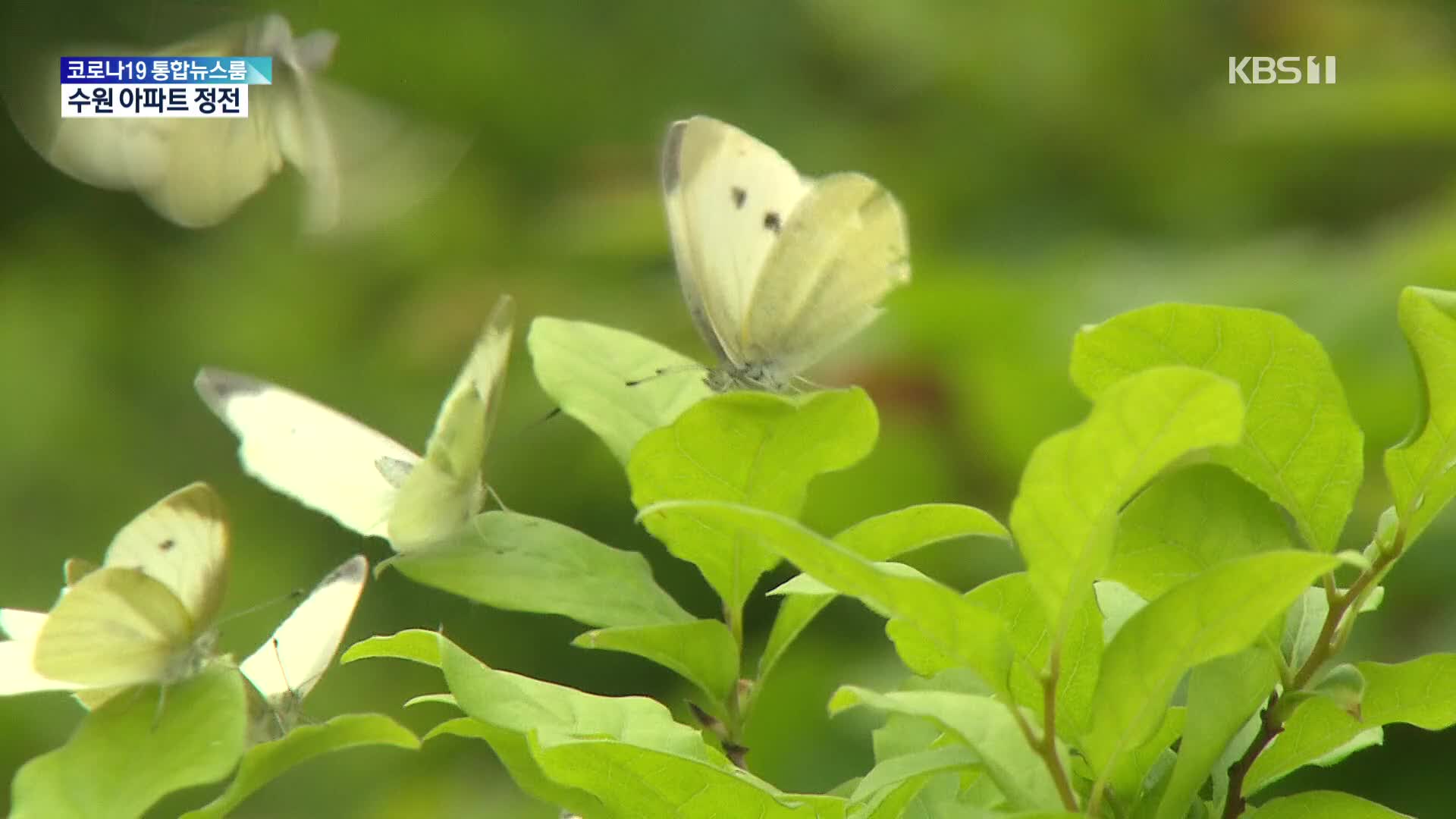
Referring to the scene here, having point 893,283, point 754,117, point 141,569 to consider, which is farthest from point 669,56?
point 141,569

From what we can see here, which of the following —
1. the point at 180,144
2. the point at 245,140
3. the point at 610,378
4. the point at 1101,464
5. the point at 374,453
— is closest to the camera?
the point at 1101,464

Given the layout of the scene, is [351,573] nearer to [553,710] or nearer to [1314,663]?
[553,710]

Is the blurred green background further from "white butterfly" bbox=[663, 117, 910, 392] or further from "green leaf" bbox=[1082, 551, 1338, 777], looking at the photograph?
"green leaf" bbox=[1082, 551, 1338, 777]

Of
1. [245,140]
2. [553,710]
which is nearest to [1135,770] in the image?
[553,710]

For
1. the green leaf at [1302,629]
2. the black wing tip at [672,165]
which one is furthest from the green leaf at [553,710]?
the black wing tip at [672,165]

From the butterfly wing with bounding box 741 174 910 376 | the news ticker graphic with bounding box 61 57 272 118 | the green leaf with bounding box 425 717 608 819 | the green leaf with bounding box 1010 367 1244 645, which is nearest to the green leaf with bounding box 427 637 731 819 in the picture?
the green leaf with bounding box 425 717 608 819

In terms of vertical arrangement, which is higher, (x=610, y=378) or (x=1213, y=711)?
(x=610, y=378)
